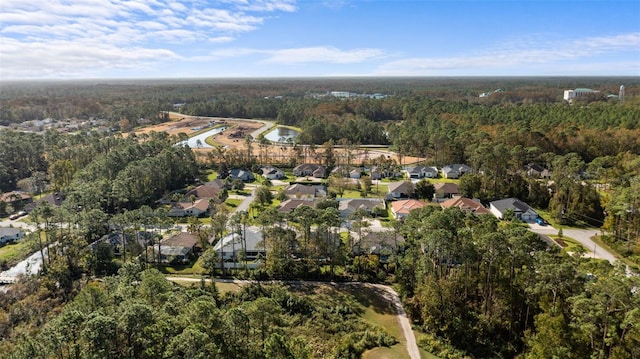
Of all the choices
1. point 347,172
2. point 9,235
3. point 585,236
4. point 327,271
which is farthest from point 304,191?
point 9,235

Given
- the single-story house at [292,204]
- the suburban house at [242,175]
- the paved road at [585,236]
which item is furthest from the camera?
the suburban house at [242,175]

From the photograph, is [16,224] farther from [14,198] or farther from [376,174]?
[376,174]

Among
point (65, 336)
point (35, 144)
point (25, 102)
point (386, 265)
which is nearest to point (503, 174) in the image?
point (386, 265)

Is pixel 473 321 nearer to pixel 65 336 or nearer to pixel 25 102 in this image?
pixel 65 336

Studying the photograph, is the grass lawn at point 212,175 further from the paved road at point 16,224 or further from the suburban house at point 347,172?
the paved road at point 16,224

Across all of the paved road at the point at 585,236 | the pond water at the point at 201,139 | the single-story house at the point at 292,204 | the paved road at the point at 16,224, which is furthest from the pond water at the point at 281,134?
the paved road at the point at 585,236

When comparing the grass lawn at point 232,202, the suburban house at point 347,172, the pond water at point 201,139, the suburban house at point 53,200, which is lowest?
the grass lawn at point 232,202
